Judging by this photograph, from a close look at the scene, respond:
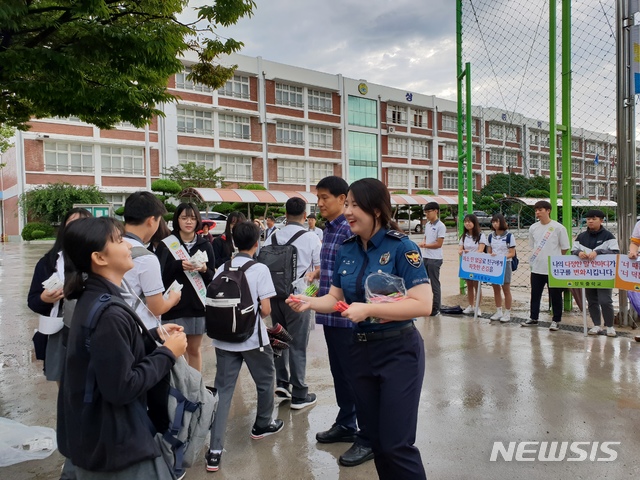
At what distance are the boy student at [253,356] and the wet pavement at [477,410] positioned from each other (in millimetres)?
221

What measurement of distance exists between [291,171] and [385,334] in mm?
40490

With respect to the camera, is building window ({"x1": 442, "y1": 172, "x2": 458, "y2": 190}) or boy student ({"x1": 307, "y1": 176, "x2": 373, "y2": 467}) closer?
boy student ({"x1": 307, "y1": 176, "x2": 373, "y2": 467})

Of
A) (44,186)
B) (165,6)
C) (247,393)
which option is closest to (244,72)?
(44,186)

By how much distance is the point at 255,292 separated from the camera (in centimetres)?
323

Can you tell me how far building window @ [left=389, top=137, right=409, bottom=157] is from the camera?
4844 centimetres

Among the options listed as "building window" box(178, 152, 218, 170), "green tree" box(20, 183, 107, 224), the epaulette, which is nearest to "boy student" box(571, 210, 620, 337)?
the epaulette

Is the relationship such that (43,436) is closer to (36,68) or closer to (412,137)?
(36,68)

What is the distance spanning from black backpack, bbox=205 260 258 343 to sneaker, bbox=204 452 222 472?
694 millimetres

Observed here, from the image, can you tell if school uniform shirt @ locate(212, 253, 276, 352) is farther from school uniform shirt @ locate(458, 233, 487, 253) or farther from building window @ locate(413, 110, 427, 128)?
building window @ locate(413, 110, 427, 128)

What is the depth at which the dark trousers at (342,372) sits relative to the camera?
10.1 ft

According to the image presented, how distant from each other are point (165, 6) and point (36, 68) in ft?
5.66

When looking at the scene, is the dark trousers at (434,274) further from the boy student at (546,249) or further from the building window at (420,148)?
the building window at (420,148)

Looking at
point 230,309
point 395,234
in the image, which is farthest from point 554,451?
point 230,309

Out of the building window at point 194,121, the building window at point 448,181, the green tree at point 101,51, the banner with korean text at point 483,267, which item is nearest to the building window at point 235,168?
the building window at point 194,121
